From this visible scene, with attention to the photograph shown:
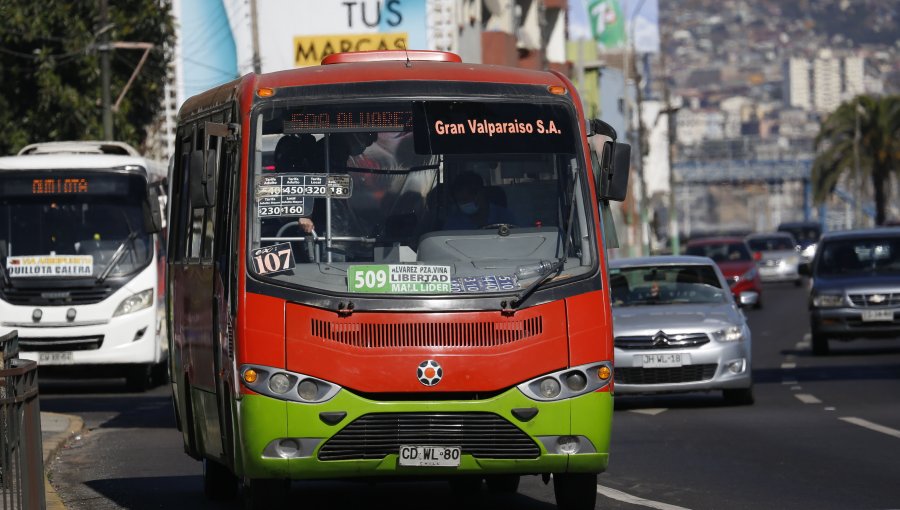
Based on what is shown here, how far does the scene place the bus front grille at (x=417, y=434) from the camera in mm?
10078

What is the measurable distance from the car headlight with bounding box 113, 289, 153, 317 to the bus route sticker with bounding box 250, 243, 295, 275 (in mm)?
14142

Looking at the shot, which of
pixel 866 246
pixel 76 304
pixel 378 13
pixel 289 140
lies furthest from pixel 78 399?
pixel 378 13

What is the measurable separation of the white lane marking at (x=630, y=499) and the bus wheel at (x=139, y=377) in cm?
1329

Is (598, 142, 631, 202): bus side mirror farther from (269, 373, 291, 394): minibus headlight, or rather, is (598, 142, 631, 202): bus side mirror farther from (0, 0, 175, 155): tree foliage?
(0, 0, 175, 155): tree foliage

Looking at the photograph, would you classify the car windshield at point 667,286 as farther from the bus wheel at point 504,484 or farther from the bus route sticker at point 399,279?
the bus route sticker at point 399,279

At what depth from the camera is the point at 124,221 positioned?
24.2m

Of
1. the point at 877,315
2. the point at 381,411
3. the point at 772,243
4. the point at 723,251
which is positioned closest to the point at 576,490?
the point at 381,411

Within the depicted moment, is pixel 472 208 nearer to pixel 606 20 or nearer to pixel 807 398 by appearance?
pixel 807 398

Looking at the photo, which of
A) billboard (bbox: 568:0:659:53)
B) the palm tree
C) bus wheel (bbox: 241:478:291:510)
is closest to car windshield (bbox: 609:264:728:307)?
bus wheel (bbox: 241:478:291:510)

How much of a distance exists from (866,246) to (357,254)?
18.4 metres

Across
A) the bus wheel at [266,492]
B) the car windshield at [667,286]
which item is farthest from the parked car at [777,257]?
the bus wheel at [266,492]

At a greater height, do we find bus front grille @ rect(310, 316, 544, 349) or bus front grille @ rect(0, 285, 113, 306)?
bus front grille @ rect(310, 316, 544, 349)

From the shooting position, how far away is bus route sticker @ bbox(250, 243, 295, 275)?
10359 millimetres

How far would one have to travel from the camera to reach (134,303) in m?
24.3
